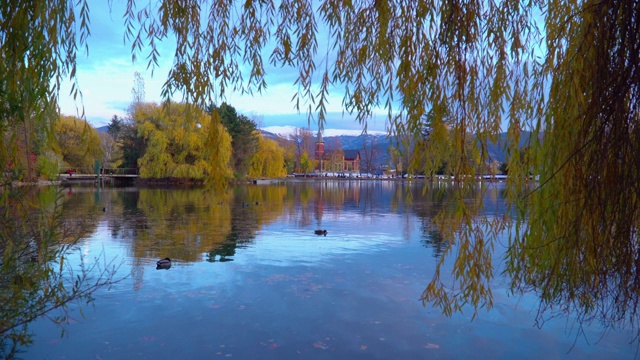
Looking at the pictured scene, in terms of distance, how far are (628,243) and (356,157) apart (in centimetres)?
10242

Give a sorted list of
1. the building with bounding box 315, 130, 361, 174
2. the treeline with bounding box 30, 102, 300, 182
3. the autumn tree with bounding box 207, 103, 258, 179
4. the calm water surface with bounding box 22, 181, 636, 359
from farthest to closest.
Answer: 1. the building with bounding box 315, 130, 361, 174
2. the autumn tree with bounding box 207, 103, 258, 179
3. the treeline with bounding box 30, 102, 300, 182
4. the calm water surface with bounding box 22, 181, 636, 359

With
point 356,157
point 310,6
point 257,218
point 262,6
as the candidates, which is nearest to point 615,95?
point 310,6

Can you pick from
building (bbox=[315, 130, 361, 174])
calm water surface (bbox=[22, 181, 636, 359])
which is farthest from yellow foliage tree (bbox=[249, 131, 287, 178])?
building (bbox=[315, 130, 361, 174])

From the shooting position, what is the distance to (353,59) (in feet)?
9.90

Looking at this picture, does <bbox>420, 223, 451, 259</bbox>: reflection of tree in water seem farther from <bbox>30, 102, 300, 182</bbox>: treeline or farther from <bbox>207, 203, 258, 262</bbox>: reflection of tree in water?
<bbox>30, 102, 300, 182</bbox>: treeline

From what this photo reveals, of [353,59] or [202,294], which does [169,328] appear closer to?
[202,294]

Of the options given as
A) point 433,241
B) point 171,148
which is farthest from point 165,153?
point 433,241

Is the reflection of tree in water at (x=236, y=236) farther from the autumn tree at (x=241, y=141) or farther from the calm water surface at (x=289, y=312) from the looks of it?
the autumn tree at (x=241, y=141)

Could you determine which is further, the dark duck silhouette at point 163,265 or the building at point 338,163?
the building at point 338,163

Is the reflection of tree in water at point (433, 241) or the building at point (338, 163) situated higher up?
the building at point (338, 163)

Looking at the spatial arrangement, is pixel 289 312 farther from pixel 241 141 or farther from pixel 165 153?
pixel 241 141

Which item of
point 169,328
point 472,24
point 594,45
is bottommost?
point 169,328

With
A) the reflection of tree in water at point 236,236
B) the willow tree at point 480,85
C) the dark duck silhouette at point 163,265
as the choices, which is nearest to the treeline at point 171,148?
the reflection of tree in water at point 236,236

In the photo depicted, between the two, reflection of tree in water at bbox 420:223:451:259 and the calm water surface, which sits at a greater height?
reflection of tree in water at bbox 420:223:451:259
